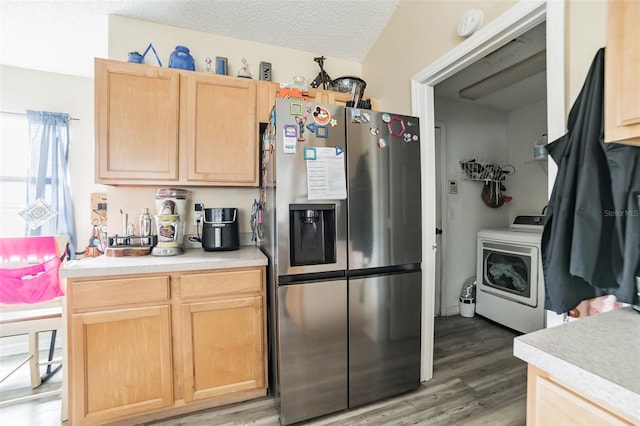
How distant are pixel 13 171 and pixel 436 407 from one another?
4.21 metres

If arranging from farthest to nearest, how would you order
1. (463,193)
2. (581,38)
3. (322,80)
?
1. (463,193)
2. (322,80)
3. (581,38)

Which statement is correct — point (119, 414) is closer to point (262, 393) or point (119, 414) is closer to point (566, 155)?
point (262, 393)

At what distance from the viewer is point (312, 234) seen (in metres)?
1.51

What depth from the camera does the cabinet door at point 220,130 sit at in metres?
1.86

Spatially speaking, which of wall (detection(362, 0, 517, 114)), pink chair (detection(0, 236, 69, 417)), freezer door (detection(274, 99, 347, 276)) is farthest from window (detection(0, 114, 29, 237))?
wall (detection(362, 0, 517, 114))

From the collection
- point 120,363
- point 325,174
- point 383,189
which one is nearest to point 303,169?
point 325,174

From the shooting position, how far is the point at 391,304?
5.32 feet

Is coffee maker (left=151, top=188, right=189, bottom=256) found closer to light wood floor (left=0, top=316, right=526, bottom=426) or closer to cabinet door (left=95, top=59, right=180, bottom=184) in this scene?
cabinet door (left=95, top=59, right=180, bottom=184)

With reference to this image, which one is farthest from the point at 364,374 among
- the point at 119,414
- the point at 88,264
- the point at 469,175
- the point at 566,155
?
the point at 469,175

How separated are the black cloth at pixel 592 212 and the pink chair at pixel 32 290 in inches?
110

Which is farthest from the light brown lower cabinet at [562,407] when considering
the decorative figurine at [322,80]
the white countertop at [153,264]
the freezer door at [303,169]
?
the decorative figurine at [322,80]

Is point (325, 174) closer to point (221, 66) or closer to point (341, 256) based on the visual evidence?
point (341, 256)

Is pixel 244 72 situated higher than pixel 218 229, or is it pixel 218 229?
pixel 244 72

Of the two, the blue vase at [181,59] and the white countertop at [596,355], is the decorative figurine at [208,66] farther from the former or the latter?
the white countertop at [596,355]
